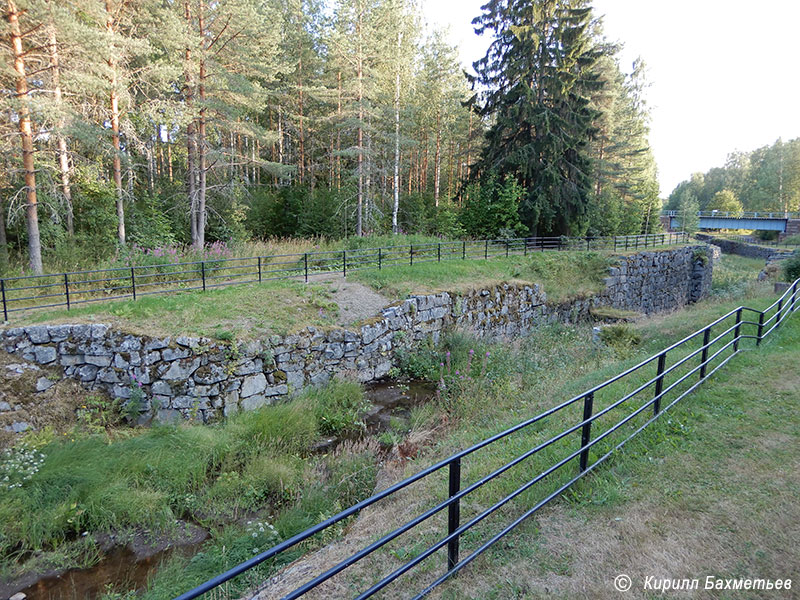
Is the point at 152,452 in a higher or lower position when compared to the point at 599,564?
lower

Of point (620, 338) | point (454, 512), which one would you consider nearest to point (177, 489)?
point (454, 512)

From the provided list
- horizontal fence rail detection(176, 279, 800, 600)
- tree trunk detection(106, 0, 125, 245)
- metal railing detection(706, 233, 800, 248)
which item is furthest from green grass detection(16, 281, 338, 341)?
metal railing detection(706, 233, 800, 248)

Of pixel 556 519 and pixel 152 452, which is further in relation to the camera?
pixel 152 452

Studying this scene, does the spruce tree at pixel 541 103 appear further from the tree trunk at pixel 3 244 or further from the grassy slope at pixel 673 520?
the tree trunk at pixel 3 244

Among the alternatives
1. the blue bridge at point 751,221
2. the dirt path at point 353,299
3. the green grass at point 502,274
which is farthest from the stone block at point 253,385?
the blue bridge at point 751,221

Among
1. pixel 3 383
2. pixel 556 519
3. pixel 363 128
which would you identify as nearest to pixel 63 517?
pixel 3 383

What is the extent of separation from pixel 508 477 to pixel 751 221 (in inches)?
2577

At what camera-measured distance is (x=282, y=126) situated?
32.8 metres

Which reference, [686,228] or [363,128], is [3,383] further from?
[686,228]

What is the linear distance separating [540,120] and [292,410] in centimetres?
2086

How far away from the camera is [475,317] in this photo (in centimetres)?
1542

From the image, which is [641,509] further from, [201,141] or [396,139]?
[396,139]

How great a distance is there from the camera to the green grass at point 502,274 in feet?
48.3

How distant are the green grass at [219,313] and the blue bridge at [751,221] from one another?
57117mm
